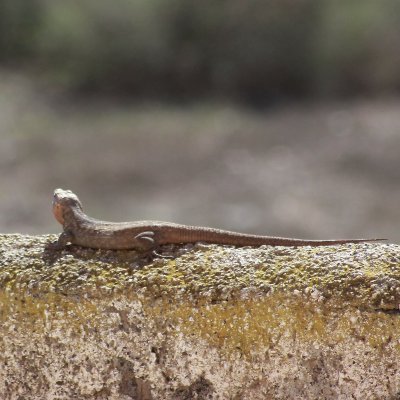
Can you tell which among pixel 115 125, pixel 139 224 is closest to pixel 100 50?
pixel 115 125

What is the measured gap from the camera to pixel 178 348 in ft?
9.37

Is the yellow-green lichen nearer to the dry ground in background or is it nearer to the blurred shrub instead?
the dry ground in background

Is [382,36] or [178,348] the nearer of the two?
[178,348]

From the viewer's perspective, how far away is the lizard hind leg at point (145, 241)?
124 inches

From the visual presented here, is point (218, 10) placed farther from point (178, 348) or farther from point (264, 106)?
point (178, 348)

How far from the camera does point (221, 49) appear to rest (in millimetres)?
17578

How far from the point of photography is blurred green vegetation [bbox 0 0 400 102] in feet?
56.6

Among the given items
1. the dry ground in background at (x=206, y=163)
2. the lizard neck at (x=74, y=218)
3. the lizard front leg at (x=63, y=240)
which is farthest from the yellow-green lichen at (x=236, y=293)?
the dry ground in background at (x=206, y=163)

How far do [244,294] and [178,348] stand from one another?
0.24 meters

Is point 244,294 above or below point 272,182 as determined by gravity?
below

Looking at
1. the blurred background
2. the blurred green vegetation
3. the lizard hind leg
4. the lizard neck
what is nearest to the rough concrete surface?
the lizard hind leg

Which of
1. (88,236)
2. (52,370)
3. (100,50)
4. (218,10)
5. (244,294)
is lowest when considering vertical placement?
(52,370)

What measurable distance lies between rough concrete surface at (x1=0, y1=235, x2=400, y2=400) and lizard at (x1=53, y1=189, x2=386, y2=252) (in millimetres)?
142

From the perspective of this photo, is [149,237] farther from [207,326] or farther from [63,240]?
[207,326]
